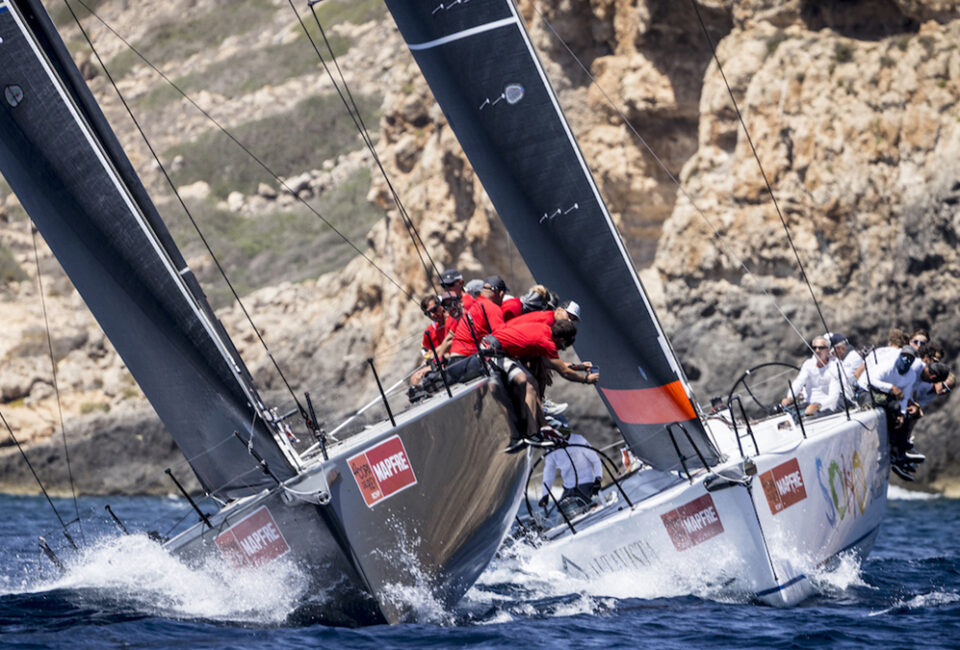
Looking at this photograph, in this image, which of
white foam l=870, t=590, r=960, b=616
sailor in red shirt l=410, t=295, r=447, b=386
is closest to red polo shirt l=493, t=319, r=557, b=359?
sailor in red shirt l=410, t=295, r=447, b=386

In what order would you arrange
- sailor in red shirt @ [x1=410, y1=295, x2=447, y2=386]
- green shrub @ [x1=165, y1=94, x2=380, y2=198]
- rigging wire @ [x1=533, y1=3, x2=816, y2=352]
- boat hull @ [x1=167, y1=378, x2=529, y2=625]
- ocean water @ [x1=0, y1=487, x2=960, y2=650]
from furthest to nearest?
Answer: green shrub @ [x1=165, y1=94, x2=380, y2=198]
rigging wire @ [x1=533, y1=3, x2=816, y2=352]
sailor in red shirt @ [x1=410, y1=295, x2=447, y2=386]
boat hull @ [x1=167, y1=378, x2=529, y2=625]
ocean water @ [x1=0, y1=487, x2=960, y2=650]

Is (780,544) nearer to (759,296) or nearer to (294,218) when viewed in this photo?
(759,296)

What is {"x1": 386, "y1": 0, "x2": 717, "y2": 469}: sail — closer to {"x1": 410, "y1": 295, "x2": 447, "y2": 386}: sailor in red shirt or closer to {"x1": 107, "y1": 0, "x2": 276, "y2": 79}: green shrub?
{"x1": 410, "y1": 295, "x2": 447, "y2": 386}: sailor in red shirt

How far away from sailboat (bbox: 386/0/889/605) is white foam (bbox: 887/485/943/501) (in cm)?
795

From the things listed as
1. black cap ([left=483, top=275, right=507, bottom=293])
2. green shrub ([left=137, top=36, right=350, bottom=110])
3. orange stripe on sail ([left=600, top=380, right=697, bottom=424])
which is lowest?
orange stripe on sail ([left=600, top=380, right=697, bottom=424])

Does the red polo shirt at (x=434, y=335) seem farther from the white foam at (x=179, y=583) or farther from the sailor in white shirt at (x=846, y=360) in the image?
the sailor in white shirt at (x=846, y=360)

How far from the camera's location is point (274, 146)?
40.2 meters

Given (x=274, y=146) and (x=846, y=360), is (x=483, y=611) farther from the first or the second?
(x=274, y=146)

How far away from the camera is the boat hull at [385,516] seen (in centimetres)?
666

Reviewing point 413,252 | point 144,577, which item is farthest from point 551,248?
point 413,252

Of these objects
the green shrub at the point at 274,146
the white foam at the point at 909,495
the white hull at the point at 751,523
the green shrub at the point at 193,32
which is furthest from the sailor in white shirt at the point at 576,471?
the green shrub at the point at 193,32

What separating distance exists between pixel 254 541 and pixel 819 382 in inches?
180

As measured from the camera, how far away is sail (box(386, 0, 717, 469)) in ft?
26.0

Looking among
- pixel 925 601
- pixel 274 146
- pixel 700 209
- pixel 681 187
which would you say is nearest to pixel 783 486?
pixel 925 601
